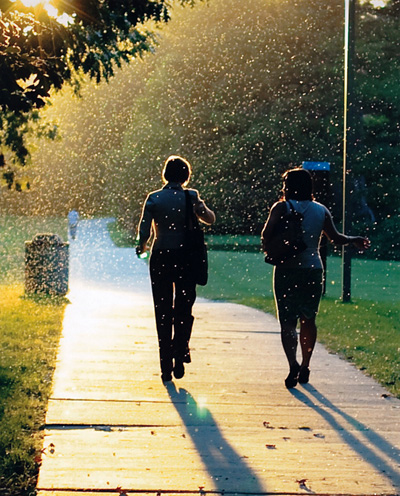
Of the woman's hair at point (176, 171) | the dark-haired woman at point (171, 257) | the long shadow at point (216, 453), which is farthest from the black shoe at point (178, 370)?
the woman's hair at point (176, 171)

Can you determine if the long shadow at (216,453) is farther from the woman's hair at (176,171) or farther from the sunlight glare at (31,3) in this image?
the sunlight glare at (31,3)

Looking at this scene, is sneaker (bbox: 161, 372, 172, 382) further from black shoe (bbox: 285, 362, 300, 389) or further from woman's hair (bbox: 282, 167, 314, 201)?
woman's hair (bbox: 282, 167, 314, 201)

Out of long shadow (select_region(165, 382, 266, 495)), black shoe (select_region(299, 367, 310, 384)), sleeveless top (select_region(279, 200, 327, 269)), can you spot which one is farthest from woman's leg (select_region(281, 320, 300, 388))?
long shadow (select_region(165, 382, 266, 495))

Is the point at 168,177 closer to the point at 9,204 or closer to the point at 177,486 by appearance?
the point at 177,486

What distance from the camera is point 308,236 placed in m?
7.35

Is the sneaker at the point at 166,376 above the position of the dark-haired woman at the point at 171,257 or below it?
below

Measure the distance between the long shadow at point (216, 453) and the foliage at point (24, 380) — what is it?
99cm

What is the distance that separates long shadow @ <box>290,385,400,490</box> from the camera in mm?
5270

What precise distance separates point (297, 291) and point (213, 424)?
160 cm

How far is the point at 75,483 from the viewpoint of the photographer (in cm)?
482

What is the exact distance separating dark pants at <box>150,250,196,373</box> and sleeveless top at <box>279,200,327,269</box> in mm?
833

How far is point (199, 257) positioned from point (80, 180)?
64835mm

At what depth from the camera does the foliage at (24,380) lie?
5.28 meters

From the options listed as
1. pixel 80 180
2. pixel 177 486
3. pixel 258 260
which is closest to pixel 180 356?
pixel 177 486
